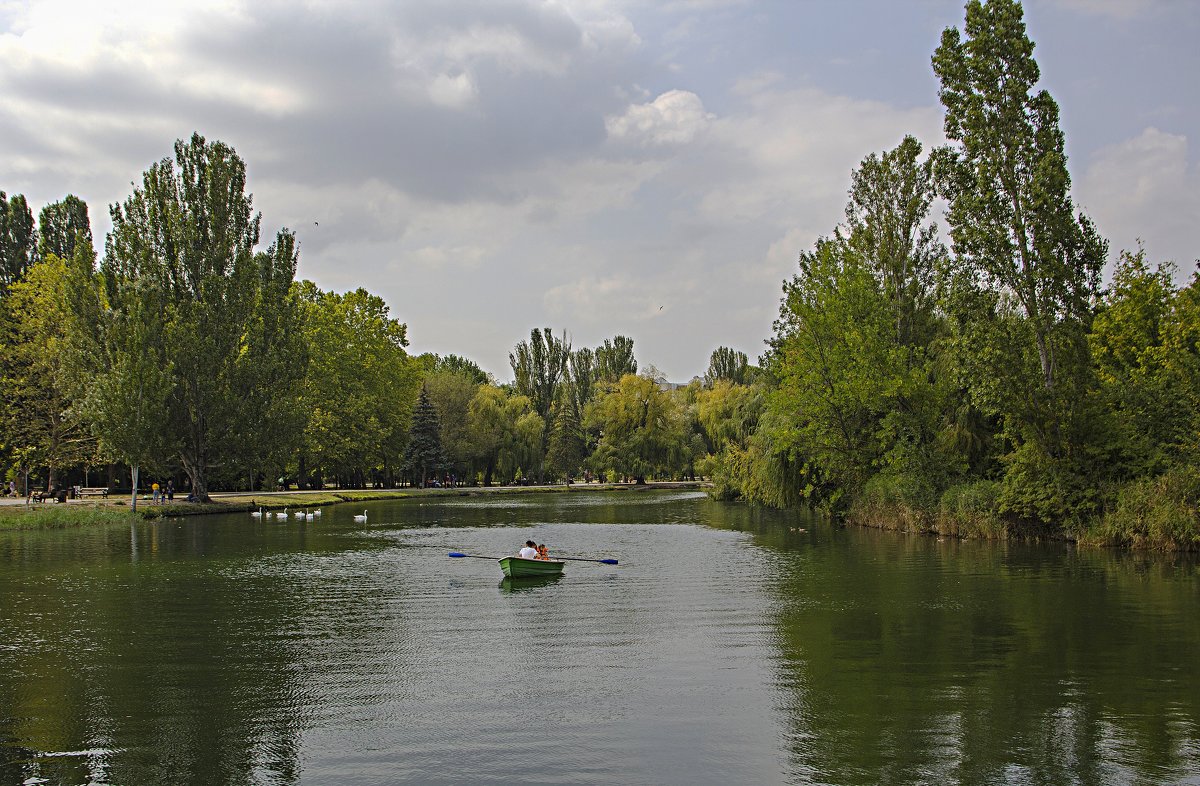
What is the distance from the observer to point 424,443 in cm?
8619

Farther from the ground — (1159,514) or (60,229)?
(60,229)

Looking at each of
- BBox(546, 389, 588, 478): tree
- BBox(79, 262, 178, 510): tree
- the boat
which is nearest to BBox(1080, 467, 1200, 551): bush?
the boat

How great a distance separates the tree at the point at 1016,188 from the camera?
104 feet

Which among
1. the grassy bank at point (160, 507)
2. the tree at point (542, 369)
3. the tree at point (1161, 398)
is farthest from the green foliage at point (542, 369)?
the tree at point (1161, 398)

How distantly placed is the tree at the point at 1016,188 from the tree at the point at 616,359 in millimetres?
76723

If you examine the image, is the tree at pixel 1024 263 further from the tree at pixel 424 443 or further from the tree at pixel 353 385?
the tree at pixel 424 443

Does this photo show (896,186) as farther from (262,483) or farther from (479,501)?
(262,483)

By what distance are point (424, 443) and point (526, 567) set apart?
63372 millimetres

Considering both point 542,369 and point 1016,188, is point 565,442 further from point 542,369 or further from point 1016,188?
point 1016,188

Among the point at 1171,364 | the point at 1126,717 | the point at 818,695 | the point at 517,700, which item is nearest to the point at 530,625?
the point at 517,700

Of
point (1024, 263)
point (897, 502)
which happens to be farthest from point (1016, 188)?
point (897, 502)

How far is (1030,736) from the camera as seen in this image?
1062cm

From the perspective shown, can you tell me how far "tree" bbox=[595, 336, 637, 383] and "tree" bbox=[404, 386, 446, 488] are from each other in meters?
27.7

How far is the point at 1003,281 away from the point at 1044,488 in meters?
7.63
